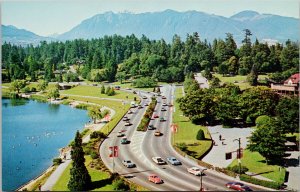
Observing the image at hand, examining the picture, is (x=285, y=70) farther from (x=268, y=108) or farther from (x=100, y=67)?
(x=100, y=67)

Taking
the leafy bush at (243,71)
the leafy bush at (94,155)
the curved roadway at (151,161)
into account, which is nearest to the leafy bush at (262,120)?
the leafy bush at (243,71)

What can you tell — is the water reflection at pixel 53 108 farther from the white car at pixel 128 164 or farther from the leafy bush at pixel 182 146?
the white car at pixel 128 164

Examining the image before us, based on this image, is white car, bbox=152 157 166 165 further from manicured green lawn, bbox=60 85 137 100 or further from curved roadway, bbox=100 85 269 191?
manicured green lawn, bbox=60 85 137 100

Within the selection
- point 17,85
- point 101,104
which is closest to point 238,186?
point 101,104

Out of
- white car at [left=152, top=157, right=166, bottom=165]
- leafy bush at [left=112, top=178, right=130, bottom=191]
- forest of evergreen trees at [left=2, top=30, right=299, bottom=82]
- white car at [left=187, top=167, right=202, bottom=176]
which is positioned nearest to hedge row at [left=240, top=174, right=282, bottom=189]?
white car at [left=187, top=167, right=202, bottom=176]

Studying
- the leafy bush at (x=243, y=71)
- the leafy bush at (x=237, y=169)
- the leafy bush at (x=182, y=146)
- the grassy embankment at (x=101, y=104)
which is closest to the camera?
the grassy embankment at (x=101, y=104)
